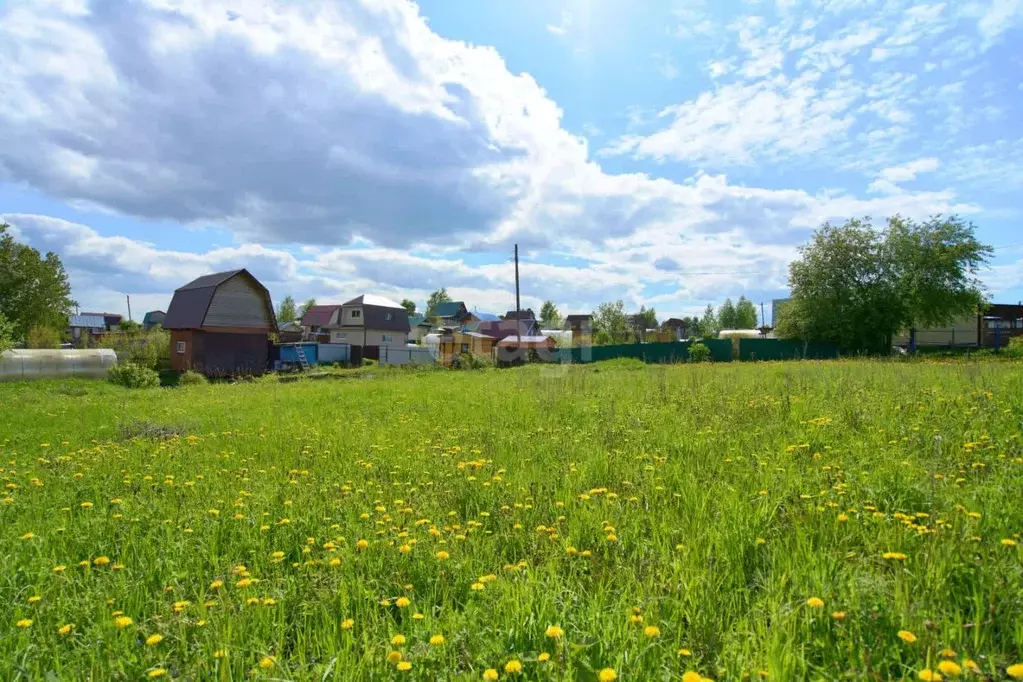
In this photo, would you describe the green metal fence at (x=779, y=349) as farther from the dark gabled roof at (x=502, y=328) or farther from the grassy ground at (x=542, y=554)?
the grassy ground at (x=542, y=554)

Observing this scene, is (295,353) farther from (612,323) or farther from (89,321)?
(89,321)

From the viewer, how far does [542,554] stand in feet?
10.2

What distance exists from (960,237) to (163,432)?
4552cm

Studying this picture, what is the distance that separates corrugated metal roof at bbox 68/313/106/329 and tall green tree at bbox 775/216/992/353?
304ft

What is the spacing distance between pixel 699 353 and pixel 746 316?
2568 inches

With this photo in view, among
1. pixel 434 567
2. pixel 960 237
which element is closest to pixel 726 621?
pixel 434 567

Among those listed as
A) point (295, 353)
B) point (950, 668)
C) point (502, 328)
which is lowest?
point (950, 668)

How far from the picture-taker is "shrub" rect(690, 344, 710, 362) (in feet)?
114

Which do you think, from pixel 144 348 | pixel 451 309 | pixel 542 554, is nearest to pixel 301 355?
pixel 144 348

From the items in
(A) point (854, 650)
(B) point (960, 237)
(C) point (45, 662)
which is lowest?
(C) point (45, 662)

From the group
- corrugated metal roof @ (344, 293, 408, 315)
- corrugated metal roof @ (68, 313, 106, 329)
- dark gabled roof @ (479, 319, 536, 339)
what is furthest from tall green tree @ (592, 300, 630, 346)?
corrugated metal roof @ (68, 313, 106, 329)

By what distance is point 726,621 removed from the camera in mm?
2326

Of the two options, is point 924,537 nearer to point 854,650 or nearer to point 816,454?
point 854,650

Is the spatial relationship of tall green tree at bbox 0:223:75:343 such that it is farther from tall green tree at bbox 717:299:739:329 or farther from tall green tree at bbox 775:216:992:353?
tall green tree at bbox 717:299:739:329
